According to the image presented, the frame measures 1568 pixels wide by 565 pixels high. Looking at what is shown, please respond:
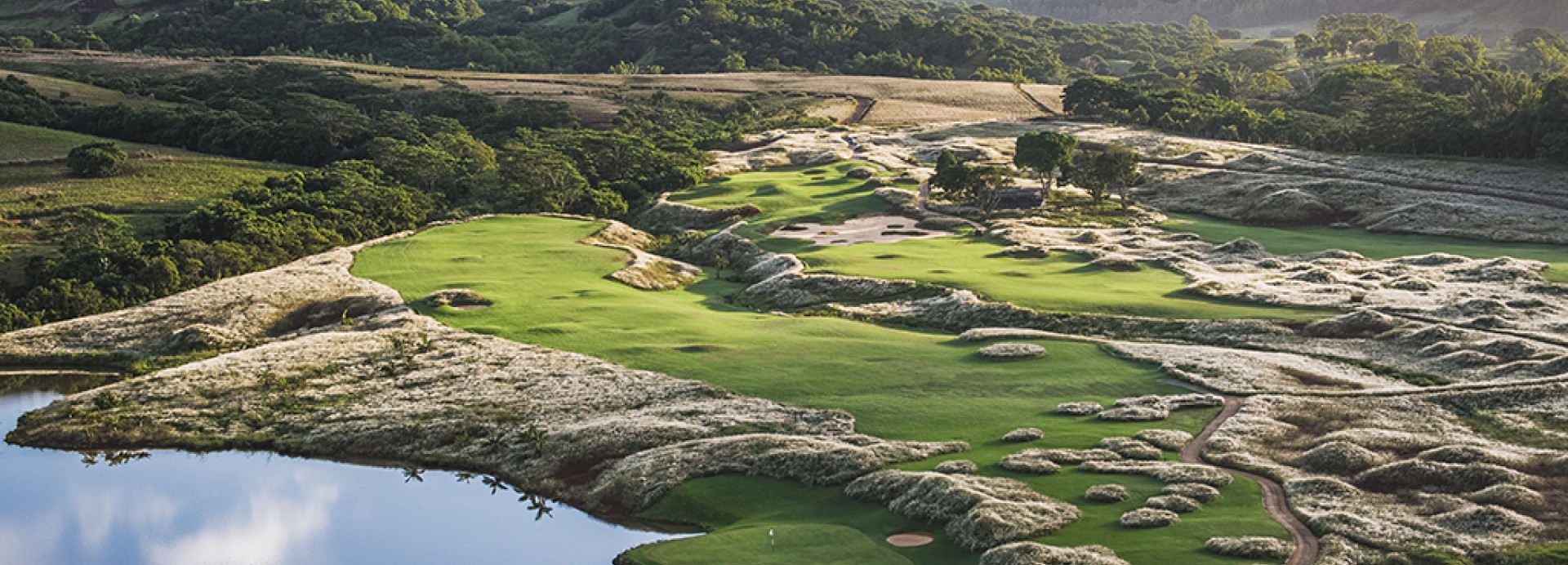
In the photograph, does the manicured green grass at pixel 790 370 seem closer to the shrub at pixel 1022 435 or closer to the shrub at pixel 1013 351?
the shrub at pixel 1022 435

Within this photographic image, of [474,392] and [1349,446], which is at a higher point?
[1349,446]

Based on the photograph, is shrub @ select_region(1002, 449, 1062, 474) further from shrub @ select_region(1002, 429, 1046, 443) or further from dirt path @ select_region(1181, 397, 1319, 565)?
dirt path @ select_region(1181, 397, 1319, 565)

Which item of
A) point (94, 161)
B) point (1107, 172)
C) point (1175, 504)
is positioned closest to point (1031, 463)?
point (1175, 504)

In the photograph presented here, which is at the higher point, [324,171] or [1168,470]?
[1168,470]

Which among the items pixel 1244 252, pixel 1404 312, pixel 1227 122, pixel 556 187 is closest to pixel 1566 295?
pixel 1404 312

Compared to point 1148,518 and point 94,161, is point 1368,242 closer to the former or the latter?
point 1148,518

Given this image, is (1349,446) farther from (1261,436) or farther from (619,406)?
(619,406)

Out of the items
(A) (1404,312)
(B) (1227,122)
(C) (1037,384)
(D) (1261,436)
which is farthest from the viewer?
(B) (1227,122)

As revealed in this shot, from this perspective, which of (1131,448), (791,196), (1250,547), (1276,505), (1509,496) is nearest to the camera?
(1250,547)
